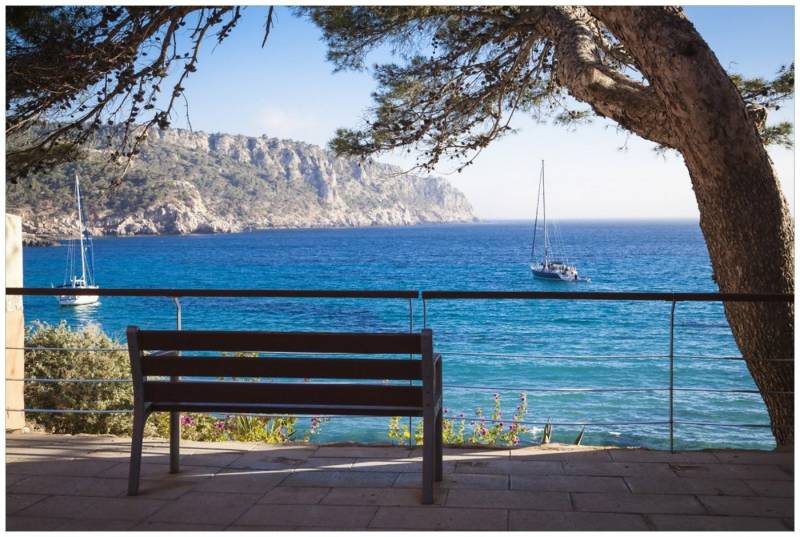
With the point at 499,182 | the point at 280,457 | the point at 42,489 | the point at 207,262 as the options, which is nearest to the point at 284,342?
the point at 280,457

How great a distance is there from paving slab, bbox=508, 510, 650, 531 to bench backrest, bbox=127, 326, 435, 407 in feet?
1.72

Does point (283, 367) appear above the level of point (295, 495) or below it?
above

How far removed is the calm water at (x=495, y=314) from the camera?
1756 cm

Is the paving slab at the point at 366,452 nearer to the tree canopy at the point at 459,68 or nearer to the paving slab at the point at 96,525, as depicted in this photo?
the paving slab at the point at 96,525

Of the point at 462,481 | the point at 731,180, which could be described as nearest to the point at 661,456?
the point at 462,481

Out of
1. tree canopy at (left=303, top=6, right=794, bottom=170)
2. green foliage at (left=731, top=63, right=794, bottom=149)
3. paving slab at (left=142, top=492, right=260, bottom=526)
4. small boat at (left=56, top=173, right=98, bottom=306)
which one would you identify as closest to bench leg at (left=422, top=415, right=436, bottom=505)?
paving slab at (left=142, top=492, right=260, bottom=526)

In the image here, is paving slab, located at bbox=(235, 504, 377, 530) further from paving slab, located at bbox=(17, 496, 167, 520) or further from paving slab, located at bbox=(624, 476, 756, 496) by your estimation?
paving slab, located at bbox=(624, 476, 756, 496)

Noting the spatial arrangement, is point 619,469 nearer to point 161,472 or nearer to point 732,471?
point 732,471

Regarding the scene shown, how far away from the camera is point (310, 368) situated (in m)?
2.59

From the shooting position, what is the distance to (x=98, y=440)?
3.67m

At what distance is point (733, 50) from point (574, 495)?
41066 mm

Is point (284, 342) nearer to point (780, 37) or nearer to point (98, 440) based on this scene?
point (98, 440)

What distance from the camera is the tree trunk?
13.1 feet

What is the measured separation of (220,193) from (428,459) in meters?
79.7
